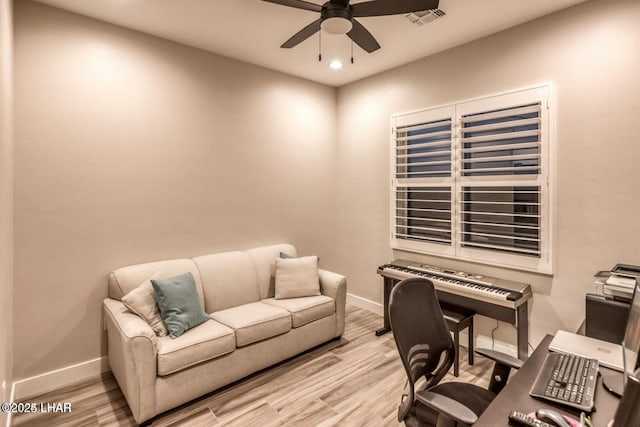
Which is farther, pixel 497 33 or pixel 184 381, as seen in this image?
pixel 497 33

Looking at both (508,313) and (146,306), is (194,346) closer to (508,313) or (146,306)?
(146,306)

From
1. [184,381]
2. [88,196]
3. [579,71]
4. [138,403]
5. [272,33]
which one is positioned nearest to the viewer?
[138,403]

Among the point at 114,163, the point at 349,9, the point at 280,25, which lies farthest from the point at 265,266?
the point at 349,9

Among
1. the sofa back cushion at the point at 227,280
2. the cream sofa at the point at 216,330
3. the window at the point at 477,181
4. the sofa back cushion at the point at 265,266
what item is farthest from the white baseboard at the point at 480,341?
the sofa back cushion at the point at 227,280

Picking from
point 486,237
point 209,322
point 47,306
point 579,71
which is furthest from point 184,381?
point 579,71

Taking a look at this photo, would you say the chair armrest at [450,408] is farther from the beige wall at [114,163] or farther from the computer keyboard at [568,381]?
the beige wall at [114,163]

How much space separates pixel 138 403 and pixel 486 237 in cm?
313

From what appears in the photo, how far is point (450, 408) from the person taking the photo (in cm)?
140

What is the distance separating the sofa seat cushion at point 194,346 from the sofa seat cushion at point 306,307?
2.08 feet

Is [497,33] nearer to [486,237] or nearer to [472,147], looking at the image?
[472,147]

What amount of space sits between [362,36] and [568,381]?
236 centimetres

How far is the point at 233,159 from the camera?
12.5 ft

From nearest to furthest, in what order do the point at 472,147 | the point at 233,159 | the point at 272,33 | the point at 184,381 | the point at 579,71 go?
the point at 184,381 < the point at 579,71 < the point at 272,33 < the point at 472,147 < the point at 233,159

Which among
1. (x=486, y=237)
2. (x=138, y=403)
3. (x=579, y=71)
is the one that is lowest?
(x=138, y=403)
